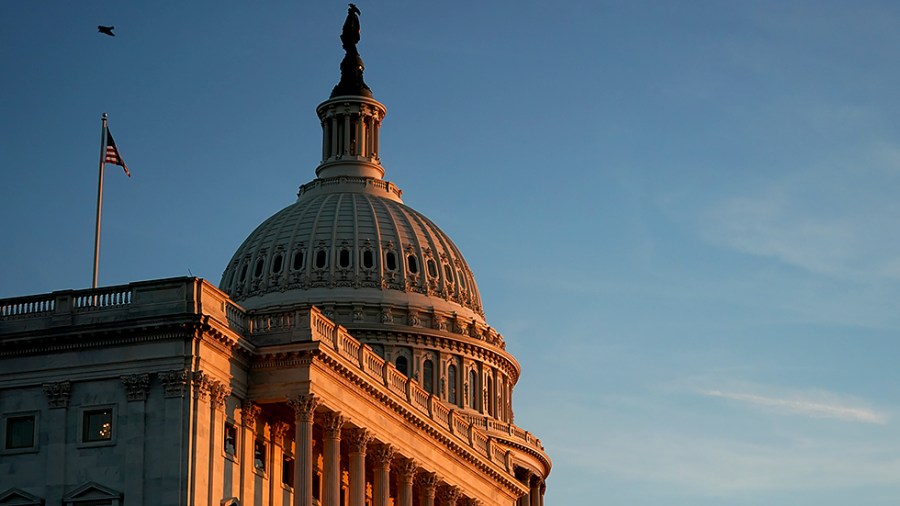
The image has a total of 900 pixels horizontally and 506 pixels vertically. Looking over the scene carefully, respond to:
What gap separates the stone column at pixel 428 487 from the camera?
104 m

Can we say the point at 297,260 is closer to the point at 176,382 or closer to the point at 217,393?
the point at 217,393

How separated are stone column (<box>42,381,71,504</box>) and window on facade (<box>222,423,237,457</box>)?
7161 mm

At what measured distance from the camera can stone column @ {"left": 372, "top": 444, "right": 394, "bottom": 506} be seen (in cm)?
9681

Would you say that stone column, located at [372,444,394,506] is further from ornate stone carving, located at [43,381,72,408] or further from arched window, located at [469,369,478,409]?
arched window, located at [469,369,478,409]

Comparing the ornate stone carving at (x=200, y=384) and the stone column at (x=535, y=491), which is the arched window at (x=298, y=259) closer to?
the stone column at (x=535, y=491)

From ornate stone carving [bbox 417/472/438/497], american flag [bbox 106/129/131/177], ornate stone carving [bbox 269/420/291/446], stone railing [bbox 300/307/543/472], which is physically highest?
american flag [bbox 106/129/131/177]

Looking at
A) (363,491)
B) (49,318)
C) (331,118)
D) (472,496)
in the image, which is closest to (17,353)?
(49,318)

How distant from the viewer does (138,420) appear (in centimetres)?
8138

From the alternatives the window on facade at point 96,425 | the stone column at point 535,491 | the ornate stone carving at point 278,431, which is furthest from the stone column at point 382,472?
the stone column at point 535,491

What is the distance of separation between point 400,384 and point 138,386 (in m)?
22.7

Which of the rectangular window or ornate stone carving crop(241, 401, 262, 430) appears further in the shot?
ornate stone carving crop(241, 401, 262, 430)

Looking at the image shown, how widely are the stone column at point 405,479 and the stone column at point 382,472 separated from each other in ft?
9.52

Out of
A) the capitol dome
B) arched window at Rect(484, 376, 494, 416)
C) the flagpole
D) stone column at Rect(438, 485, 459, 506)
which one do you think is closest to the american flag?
the flagpole

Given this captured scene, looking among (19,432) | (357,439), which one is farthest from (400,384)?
(19,432)
